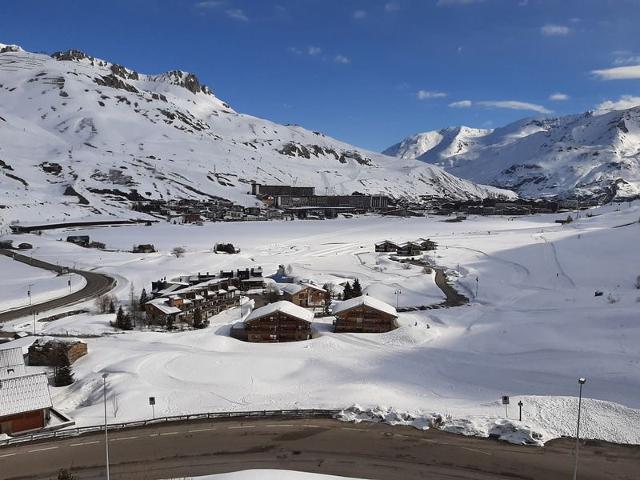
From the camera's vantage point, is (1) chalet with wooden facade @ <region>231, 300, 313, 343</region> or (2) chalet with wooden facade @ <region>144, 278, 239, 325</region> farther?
(2) chalet with wooden facade @ <region>144, 278, 239, 325</region>

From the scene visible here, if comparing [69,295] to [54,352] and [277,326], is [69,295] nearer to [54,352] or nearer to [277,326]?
[54,352]

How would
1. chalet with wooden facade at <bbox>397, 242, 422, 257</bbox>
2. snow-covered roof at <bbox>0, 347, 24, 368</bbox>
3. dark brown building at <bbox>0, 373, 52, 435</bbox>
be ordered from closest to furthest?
dark brown building at <bbox>0, 373, 52, 435</bbox> < snow-covered roof at <bbox>0, 347, 24, 368</bbox> < chalet with wooden facade at <bbox>397, 242, 422, 257</bbox>

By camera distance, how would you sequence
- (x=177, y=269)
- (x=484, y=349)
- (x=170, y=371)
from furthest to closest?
1. (x=177, y=269)
2. (x=484, y=349)
3. (x=170, y=371)

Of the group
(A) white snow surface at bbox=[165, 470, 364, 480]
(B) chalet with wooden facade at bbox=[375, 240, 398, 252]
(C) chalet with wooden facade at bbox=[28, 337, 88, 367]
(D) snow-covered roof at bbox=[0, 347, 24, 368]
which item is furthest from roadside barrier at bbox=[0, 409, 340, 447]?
(B) chalet with wooden facade at bbox=[375, 240, 398, 252]

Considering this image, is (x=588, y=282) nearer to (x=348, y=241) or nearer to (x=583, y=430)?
(x=583, y=430)

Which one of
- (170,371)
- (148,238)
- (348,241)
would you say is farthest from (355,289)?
(148,238)

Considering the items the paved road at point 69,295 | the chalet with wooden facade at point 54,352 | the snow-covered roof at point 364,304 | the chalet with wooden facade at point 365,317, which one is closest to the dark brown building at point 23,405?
the chalet with wooden facade at point 54,352

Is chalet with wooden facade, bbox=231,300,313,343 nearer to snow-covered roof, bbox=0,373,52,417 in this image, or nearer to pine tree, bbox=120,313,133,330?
pine tree, bbox=120,313,133,330

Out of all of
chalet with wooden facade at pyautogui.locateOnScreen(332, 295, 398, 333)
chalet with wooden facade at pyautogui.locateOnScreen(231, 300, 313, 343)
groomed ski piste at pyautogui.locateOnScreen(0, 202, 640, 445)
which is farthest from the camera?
chalet with wooden facade at pyautogui.locateOnScreen(332, 295, 398, 333)
